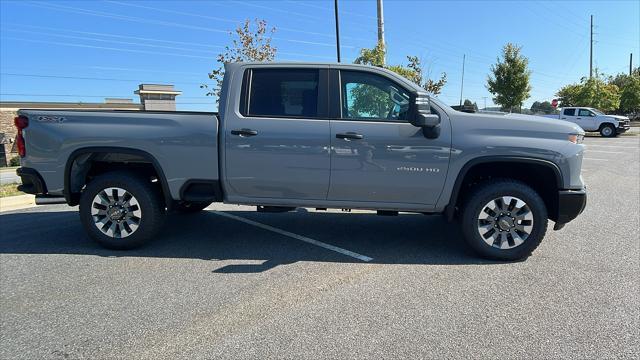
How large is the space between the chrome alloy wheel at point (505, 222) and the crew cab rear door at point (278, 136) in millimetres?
1711

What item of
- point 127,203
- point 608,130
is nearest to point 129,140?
point 127,203

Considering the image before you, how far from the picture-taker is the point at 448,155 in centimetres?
444

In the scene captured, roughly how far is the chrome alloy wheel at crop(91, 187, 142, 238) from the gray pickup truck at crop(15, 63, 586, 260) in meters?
0.01

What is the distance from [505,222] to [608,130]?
28052 mm

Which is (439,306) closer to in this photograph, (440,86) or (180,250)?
(180,250)

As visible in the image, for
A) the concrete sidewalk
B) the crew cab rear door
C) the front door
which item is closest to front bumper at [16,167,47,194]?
the crew cab rear door

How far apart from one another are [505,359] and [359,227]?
3.25 metres

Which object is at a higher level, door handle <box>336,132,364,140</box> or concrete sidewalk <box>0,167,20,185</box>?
door handle <box>336,132,364,140</box>

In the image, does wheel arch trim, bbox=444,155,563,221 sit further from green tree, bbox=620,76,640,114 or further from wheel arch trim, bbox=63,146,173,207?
green tree, bbox=620,76,640,114

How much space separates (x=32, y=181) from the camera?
487 centimetres

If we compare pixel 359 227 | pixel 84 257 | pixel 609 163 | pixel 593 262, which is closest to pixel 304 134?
pixel 359 227

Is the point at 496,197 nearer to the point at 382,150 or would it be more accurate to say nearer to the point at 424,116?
the point at 424,116

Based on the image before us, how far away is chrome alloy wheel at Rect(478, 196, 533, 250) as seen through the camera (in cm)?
447

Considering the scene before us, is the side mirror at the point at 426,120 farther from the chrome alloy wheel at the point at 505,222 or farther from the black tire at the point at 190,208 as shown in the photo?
the black tire at the point at 190,208
